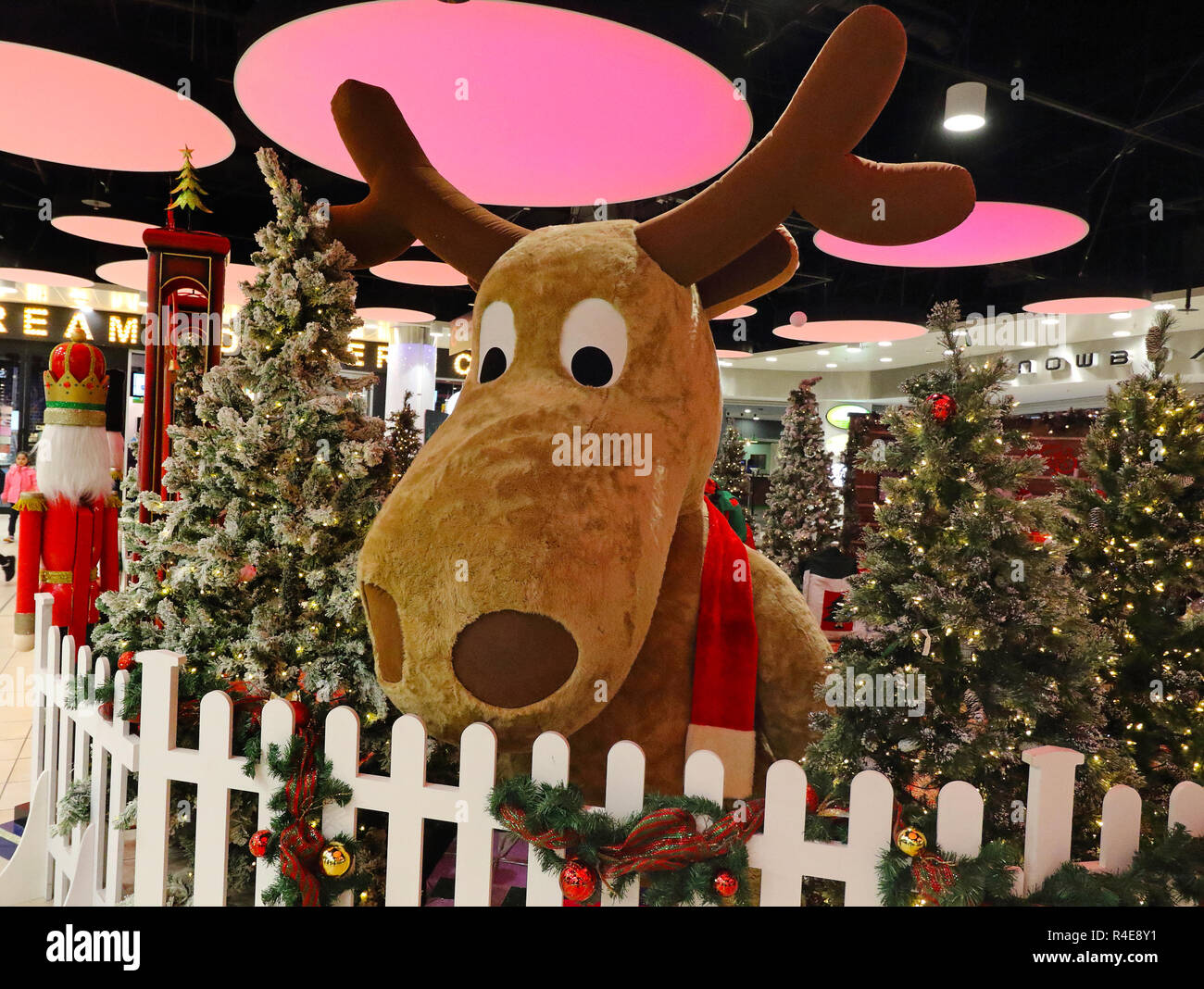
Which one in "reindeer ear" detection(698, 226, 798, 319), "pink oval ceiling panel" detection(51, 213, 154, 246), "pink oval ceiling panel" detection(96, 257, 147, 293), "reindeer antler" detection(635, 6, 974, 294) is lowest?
"reindeer ear" detection(698, 226, 798, 319)

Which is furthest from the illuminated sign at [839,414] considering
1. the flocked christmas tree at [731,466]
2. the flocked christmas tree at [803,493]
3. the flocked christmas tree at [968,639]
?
the flocked christmas tree at [968,639]

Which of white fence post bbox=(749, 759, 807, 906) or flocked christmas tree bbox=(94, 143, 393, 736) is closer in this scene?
white fence post bbox=(749, 759, 807, 906)

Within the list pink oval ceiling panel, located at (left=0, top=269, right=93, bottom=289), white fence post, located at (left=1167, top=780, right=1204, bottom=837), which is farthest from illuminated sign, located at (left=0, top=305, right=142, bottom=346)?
white fence post, located at (left=1167, top=780, right=1204, bottom=837)

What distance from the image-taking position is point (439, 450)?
1.83m

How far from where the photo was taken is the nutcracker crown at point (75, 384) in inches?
151

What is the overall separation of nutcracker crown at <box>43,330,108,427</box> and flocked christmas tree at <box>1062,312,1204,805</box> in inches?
160

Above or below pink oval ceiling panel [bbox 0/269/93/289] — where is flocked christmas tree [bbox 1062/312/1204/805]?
below

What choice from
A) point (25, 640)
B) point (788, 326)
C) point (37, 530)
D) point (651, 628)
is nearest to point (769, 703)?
point (651, 628)

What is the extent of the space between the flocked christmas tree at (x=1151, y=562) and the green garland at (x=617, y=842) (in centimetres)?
121

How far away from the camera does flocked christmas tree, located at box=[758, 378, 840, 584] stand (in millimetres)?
8562

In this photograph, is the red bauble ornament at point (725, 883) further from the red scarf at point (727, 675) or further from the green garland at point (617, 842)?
the red scarf at point (727, 675)

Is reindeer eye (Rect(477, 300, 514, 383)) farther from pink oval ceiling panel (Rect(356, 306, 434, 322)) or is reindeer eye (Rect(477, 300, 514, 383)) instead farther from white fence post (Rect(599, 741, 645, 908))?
pink oval ceiling panel (Rect(356, 306, 434, 322))
